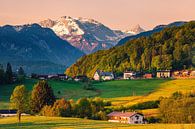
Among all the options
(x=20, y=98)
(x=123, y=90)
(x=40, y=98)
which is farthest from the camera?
(x=123, y=90)

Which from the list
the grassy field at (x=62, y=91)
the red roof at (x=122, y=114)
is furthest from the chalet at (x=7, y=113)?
the red roof at (x=122, y=114)

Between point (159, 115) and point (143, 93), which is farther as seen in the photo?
point (143, 93)

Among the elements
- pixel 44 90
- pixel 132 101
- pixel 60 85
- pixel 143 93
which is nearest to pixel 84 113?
pixel 44 90

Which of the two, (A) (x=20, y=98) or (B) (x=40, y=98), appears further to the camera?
(B) (x=40, y=98)

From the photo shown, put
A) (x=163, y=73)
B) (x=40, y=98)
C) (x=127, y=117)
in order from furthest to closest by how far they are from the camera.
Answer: (x=163, y=73) < (x=40, y=98) < (x=127, y=117)

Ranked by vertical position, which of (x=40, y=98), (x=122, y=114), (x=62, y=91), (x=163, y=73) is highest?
(x=163, y=73)

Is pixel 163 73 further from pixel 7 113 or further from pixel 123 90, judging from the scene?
pixel 7 113

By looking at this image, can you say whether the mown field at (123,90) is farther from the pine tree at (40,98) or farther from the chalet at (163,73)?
the chalet at (163,73)

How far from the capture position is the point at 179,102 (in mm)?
99250

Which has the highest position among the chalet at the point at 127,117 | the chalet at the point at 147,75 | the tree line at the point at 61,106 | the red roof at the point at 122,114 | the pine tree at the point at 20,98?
the chalet at the point at 147,75

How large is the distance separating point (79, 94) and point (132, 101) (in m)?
25.8

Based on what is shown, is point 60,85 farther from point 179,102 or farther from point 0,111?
point 179,102

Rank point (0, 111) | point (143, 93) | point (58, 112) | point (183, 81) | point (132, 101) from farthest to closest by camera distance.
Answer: point (183, 81) → point (143, 93) → point (132, 101) → point (0, 111) → point (58, 112)

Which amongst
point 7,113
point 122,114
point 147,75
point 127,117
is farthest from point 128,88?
point 7,113
